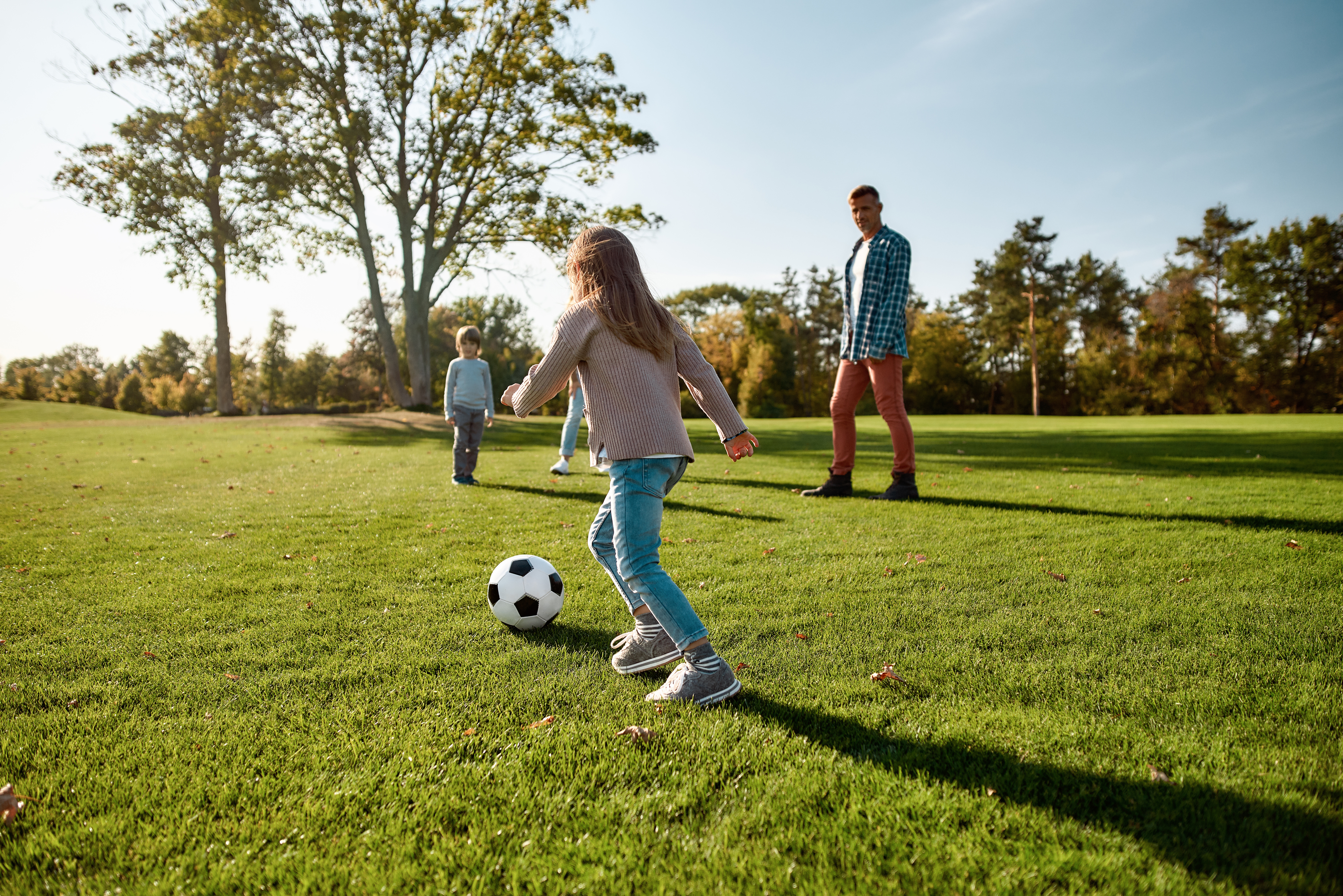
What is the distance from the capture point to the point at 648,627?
3092mm

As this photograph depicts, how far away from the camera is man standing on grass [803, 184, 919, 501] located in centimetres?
671

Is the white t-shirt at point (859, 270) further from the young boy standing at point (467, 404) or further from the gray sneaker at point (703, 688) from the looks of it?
the gray sneaker at point (703, 688)

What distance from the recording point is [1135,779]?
6.73 feet

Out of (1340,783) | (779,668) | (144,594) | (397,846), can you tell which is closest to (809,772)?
(779,668)

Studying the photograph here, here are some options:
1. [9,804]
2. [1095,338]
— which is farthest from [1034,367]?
[9,804]

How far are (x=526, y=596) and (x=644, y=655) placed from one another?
814 millimetres

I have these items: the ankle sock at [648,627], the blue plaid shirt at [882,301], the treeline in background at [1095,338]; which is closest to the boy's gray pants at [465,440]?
the blue plaid shirt at [882,301]

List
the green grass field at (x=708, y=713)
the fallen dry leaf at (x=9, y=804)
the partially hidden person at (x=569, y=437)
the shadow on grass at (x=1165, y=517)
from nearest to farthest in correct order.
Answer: the green grass field at (x=708, y=713)
the fallen dry leaf at (x=9, y=804)
the shadow on grass at (x=1165, y=517)
the partially hidden person at (x=569, y=437)

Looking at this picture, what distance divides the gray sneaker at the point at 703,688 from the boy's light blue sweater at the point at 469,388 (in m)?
6.46

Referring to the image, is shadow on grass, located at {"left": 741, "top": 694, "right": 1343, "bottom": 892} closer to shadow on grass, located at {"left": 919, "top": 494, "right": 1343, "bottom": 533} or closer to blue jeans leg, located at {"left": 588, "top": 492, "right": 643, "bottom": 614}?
blue jeans leg, located at {"left": 588, "top": 492, "right": 643, "bottom": 614}

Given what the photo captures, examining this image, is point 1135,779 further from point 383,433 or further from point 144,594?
point 383,433

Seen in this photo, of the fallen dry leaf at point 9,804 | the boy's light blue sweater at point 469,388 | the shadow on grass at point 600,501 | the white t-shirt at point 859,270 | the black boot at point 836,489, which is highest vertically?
the white t-shirt at point 859,270

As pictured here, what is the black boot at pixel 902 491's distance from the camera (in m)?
6.85

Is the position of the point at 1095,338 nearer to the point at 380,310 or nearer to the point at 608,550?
the point at 380,310
